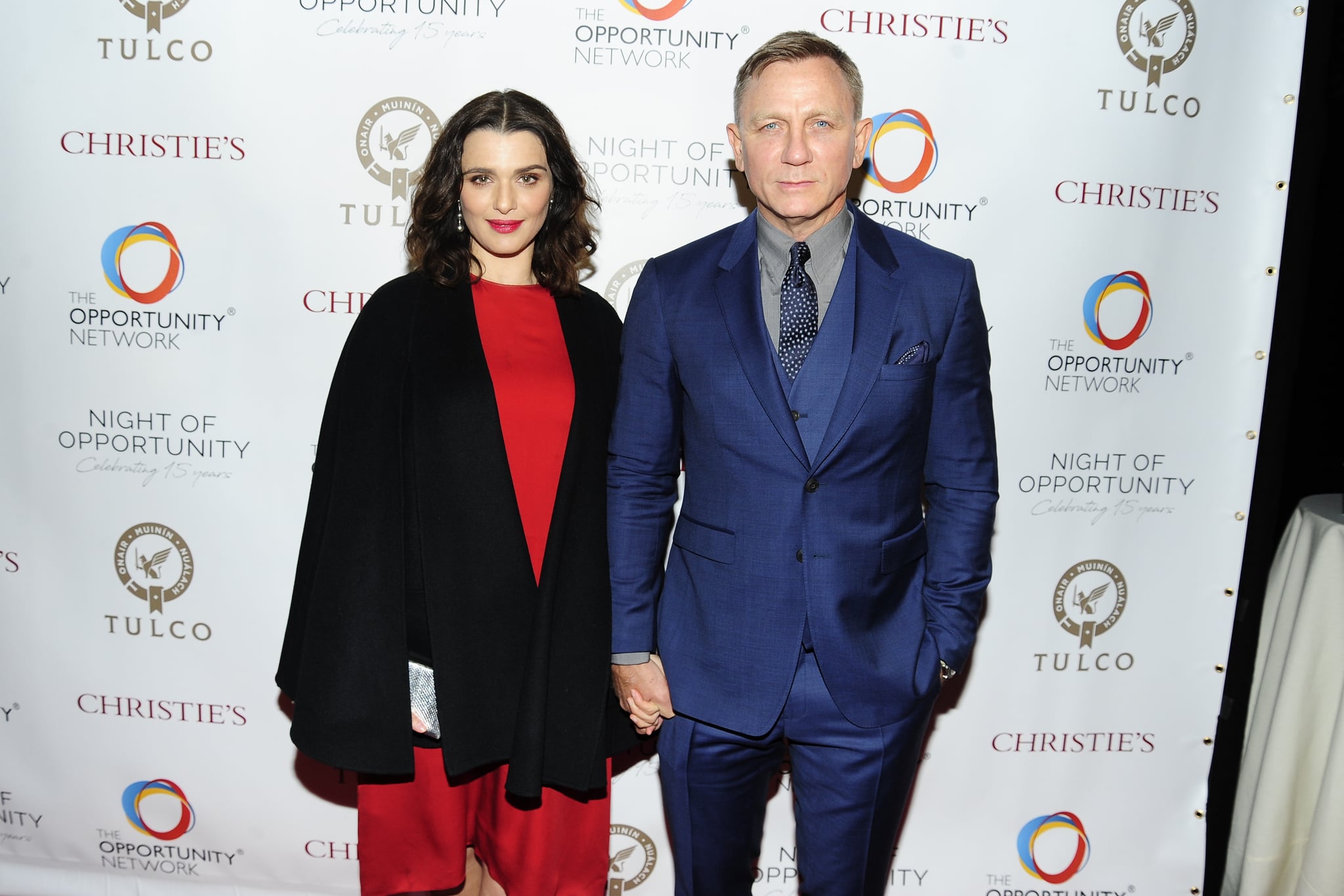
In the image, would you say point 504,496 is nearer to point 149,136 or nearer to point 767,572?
point 767,572

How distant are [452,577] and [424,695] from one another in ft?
0.95

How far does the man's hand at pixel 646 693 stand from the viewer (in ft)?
6.24

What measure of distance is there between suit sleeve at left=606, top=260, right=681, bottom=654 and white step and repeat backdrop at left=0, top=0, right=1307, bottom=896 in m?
0.81

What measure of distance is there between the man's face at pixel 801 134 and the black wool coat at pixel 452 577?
1.93 ft

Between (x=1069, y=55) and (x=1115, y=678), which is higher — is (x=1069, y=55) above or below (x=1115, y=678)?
above

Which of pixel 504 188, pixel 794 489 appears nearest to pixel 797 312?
pixel 794 489

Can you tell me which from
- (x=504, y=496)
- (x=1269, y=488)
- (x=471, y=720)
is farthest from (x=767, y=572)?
(x=1269, y=488)

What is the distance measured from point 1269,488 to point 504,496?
2.19m

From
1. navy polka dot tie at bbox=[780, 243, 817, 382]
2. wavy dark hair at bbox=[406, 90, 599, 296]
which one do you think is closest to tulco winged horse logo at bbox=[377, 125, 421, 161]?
wavy dark hair at bbox=[406, 90, 599, 296]

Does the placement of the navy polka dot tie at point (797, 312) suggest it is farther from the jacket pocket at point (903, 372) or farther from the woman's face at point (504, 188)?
the woman's face at point (504, 188)

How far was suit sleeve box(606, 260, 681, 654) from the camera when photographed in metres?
1.85

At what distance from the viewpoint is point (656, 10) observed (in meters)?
2.49

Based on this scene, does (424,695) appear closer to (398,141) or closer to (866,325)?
(866,325)

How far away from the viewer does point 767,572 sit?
1.77 meters
